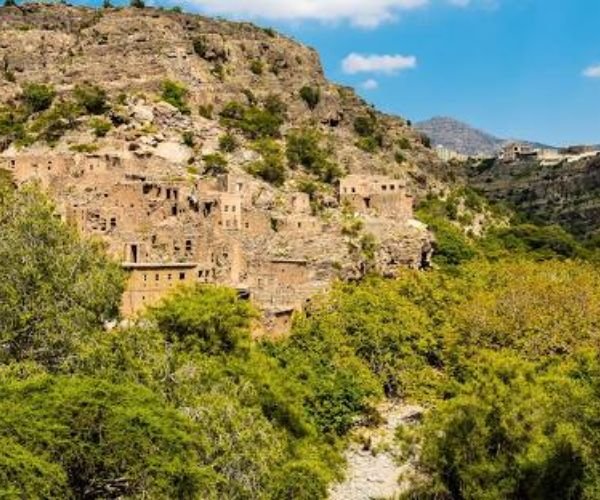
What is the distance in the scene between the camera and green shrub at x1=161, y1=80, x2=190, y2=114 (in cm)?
8625

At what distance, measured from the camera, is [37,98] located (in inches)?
3393

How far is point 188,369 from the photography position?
34.2 meters

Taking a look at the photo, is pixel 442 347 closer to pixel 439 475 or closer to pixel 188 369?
pixel 439 475

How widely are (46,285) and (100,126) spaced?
4247 cm

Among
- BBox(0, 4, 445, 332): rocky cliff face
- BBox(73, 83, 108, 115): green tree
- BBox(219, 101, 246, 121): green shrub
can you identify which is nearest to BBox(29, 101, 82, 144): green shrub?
BBox(0, 4, 445, 332): rocky cliff face

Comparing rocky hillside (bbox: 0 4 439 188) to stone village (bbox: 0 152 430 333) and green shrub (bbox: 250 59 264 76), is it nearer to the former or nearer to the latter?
green shrub (bbox: 250 59 264 76)

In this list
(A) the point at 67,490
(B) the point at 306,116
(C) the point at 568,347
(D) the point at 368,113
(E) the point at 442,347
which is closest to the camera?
(A) the point at 67,490

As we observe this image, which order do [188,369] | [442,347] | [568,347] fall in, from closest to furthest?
[188,369] < [568,347] < [442,347]

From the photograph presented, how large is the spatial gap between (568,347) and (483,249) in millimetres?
36944

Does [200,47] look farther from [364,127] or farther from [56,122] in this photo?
[56,122]

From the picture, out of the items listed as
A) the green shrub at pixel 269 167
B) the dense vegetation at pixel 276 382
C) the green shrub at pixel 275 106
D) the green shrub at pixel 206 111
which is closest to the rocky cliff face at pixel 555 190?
the green shrub at pixel 275 106

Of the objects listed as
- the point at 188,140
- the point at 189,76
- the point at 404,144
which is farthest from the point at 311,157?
the point at 404,144

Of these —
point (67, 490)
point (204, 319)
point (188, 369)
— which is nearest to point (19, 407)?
point (67, 490)

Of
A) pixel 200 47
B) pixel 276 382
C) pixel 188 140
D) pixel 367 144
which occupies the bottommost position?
pixel 276 382
